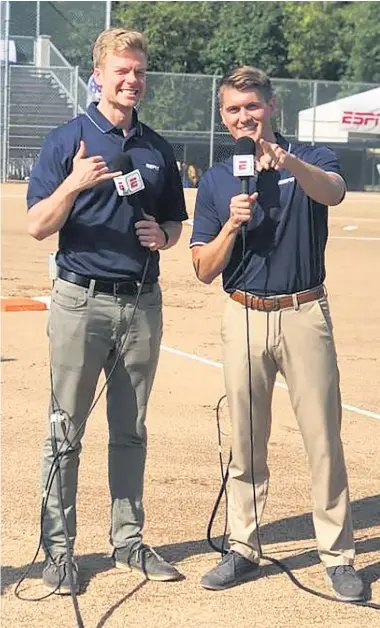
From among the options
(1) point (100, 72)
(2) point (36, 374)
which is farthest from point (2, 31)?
(1) point (100, 72)

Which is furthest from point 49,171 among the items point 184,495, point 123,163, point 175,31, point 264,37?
point 264,37

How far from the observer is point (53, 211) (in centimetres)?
479

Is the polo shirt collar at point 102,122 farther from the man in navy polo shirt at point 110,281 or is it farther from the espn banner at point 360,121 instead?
the espn banner at point 360,121

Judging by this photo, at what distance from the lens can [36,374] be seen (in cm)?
950

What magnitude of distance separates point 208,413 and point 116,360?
3370mm

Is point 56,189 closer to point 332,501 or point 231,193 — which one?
point 231,193

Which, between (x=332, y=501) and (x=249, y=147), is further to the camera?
(x=332, y=501)

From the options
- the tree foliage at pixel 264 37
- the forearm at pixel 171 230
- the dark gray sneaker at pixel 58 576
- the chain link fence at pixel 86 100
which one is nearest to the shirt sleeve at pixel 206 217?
the forearm at pixel 171 230

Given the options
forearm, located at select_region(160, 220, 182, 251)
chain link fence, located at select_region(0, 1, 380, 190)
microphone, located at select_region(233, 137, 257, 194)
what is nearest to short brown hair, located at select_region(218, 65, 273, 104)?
microphone, located at select_region(233, 137, 257, 194)

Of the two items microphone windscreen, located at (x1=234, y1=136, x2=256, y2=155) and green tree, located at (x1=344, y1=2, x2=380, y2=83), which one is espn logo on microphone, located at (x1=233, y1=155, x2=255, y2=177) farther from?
green tree, located at (x1=344, y1=2, x2=380, y2=83)

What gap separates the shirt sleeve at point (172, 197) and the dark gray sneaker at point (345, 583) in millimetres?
1777

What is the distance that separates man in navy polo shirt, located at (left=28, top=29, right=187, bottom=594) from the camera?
193 inches

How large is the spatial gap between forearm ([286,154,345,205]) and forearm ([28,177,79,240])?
923 millimetres

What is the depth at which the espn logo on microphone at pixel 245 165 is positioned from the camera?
15.1 ft
